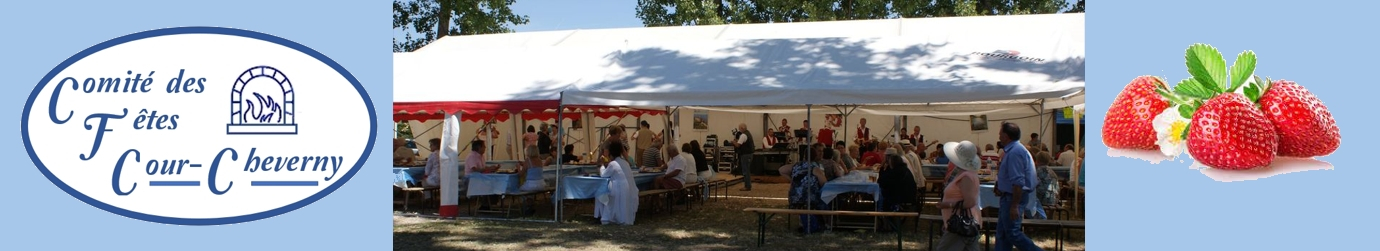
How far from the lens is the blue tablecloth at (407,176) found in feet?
34.7

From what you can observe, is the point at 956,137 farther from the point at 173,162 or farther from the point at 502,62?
the point at 173,162

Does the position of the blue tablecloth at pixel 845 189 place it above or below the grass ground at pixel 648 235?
above

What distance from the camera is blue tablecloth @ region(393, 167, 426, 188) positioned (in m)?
10.6

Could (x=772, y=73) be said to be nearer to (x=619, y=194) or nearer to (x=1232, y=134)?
(x=619, y=194)

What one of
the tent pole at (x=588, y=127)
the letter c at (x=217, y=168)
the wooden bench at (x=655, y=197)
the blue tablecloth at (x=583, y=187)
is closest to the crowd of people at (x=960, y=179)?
the wooden bench at (x=655, y=197)

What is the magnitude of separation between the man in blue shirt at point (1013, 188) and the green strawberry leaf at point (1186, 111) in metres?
3.10

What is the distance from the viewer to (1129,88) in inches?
109

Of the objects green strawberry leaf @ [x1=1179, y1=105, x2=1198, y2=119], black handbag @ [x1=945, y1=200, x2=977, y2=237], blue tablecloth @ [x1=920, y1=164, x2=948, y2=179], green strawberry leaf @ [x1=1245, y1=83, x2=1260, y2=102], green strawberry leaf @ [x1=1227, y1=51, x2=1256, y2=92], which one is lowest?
black handbag @ [x1=945, y1=200, x2=977, y2=237]

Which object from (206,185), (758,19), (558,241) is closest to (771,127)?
(758,19)

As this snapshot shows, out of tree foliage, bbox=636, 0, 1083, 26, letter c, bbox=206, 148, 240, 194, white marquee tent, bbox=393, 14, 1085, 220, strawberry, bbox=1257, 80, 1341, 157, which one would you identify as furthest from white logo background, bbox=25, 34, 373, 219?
tree foliage, bbox=636, 0, 1083, 26

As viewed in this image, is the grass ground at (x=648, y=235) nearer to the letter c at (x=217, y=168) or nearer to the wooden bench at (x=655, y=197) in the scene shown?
the wooden bench at (x=655, y=197)

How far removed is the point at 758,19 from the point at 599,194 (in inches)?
623

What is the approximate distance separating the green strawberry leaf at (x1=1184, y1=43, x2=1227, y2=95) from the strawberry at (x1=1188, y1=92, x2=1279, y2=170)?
8 centimetres

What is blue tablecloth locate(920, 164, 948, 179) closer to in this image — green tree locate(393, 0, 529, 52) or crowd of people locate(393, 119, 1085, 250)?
crowd of people locate(393, 119, 1085, 250)
